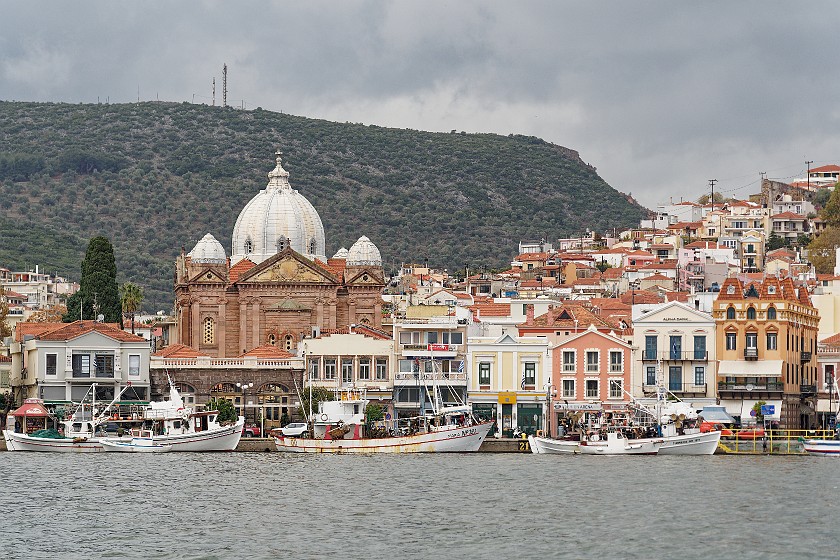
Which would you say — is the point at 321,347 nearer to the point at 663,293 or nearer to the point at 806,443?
the point at 806,443

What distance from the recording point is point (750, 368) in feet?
407

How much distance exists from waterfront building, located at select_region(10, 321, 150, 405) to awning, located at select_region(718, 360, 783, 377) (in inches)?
1414

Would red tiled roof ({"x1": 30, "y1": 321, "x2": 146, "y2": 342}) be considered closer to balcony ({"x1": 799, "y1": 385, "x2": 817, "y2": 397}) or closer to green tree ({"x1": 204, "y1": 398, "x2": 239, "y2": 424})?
green tree ({"x1": 204, "y1": 398, "x2": 239, "y2": 424})

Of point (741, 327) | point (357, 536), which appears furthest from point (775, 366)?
point (357, 536)

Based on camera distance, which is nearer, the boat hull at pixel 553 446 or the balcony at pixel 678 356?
the boat hull at pixel 553 446

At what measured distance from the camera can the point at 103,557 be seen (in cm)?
6375

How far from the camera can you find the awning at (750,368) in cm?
12306

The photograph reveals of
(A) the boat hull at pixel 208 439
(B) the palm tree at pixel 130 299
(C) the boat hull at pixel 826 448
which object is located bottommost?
(C) the boat hull at pixel 826 448

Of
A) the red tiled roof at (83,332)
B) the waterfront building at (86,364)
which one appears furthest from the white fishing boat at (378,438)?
the red tiled roof at (83,332)

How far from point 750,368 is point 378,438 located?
83.7ft

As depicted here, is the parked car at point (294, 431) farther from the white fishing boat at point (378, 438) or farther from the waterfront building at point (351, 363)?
the waterfront building at point (351, 363)

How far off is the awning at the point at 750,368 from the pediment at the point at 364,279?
35.7m

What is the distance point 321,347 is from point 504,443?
66.8ft

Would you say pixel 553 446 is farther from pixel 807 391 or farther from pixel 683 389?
pixel 807 391
